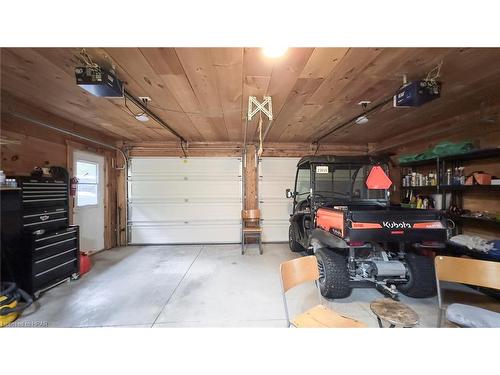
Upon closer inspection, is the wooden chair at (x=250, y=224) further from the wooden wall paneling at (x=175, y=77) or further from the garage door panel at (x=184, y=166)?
Answer: the wooden wall paneling at (x=175, y=77)

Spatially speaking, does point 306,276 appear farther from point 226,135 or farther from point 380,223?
point 226,135

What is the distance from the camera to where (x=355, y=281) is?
2545 millimetres

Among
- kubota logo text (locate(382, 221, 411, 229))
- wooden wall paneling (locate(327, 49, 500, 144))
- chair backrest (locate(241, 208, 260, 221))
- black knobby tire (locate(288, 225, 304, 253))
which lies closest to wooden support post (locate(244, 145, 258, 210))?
chair backrest (locate(241, 208, 260, 221))

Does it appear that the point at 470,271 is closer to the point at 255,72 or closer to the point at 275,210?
the point at 255,72

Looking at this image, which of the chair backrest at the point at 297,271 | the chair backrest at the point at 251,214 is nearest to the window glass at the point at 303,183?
the chair backrest at the point at 251,214

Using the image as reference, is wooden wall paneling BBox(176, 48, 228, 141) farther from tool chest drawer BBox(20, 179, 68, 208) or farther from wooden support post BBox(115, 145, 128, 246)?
wooden support post BBox(115, 145, 128, 246)

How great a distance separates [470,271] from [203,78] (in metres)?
2.90

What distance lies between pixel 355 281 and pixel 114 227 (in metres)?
5.40

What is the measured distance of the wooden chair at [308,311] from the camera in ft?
4.60

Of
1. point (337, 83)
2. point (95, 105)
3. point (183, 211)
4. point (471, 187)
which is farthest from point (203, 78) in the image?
point (471, 187)

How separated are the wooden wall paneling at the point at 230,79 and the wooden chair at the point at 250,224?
2.34 meters

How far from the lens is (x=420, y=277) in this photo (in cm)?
246
